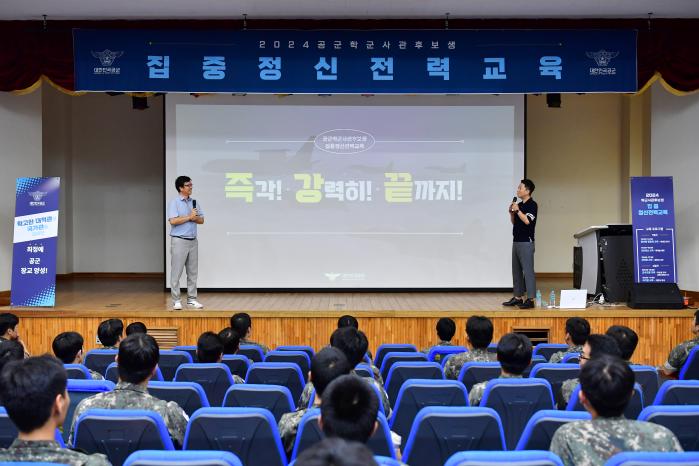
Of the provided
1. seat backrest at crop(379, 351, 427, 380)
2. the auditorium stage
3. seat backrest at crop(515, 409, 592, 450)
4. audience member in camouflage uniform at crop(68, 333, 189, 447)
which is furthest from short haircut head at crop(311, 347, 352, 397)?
the auditorium stage

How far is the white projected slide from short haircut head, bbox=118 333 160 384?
608 cm

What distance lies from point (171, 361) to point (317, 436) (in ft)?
7.45

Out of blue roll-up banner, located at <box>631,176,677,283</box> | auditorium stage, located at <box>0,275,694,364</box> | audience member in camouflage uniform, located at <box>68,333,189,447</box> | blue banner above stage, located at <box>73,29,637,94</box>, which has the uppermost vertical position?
blue banner above stage, located at <box>73,29,637,94</box>

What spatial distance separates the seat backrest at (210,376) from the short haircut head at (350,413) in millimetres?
1968

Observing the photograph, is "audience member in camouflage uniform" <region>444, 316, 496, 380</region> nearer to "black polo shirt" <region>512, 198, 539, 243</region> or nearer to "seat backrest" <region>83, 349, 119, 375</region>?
"seat backrest" <region>83, 349, 119, 375</region>

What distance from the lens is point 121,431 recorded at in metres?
2.47

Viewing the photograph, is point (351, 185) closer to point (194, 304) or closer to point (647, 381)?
point (194, 304)

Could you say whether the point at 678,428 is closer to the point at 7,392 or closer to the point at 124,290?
the point at 7,392

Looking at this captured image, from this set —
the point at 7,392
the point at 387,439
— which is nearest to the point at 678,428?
the point at 387,439

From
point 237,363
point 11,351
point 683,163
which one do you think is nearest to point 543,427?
point 237,363

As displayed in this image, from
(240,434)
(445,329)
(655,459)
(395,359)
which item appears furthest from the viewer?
(445,329)

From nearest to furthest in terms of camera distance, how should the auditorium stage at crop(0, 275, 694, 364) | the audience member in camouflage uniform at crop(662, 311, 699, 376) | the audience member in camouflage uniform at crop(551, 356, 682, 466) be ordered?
the audience member in camouflage uniform at crop(551, 356, 682, 466) < the audience member in camouflage uniform at crop(662, 311, 699, 376) < the auditorium stage at crop(0, 275, 694, 364)

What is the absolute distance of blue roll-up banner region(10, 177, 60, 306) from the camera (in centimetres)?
766

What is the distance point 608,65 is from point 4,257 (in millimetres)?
6990
